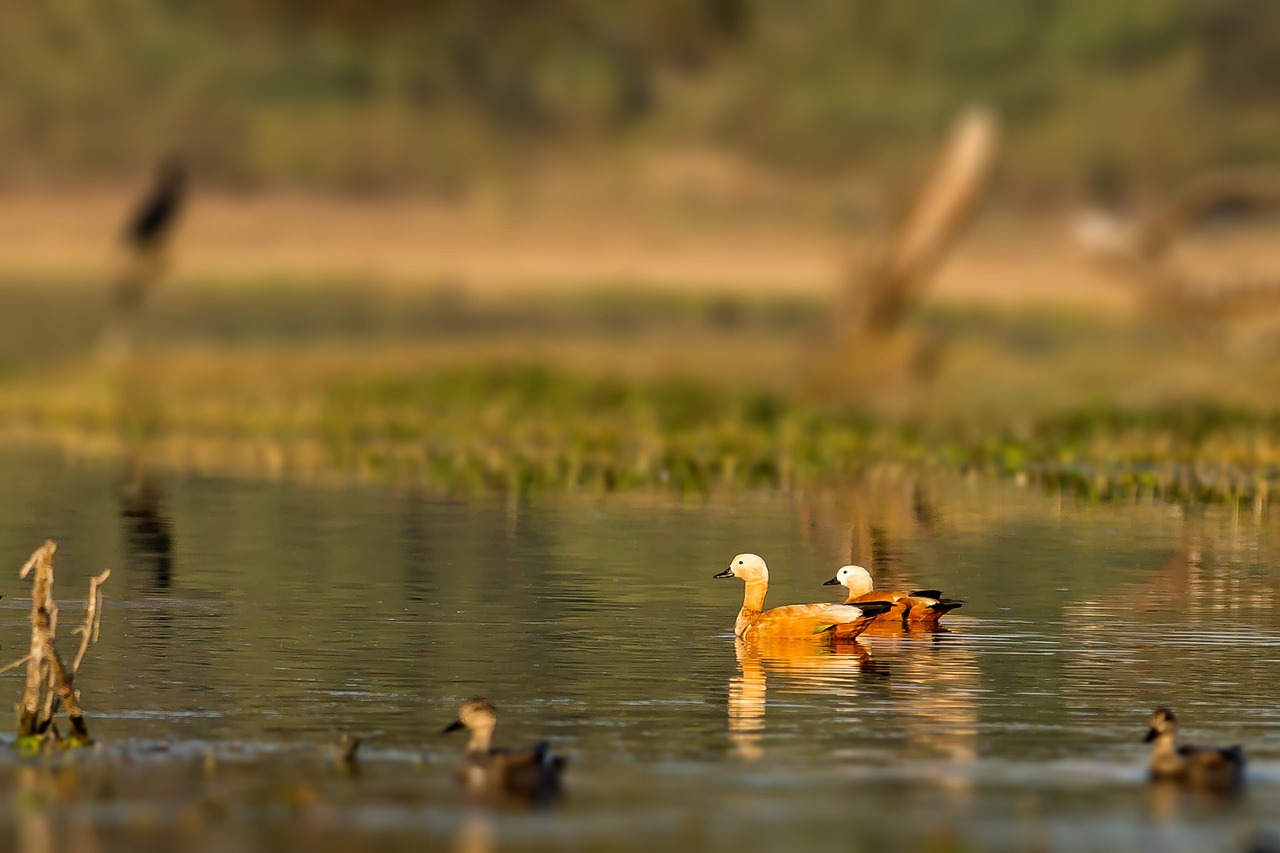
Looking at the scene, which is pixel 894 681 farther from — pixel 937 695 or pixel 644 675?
pixel 644 675

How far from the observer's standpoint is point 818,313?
8462 centimetres

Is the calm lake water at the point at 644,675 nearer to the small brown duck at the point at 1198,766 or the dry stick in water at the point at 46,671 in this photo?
the small brown duck at the point at 1198,766

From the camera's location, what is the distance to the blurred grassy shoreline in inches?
1361

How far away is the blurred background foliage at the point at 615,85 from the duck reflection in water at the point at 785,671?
6461cm

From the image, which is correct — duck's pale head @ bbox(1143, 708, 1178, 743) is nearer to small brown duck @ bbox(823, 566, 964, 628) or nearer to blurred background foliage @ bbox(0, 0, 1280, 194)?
small brown duck @ bbox(823, 566, 964, 628)

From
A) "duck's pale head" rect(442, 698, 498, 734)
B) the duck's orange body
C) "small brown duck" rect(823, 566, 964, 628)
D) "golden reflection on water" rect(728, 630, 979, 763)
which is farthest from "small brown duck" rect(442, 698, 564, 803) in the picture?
"small brown duck" rect(823, 566, 964, 628)

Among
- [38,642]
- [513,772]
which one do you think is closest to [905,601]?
[513,772]

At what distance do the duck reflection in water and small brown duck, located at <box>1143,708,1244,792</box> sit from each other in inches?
82.0

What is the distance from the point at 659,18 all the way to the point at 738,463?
63226 mm

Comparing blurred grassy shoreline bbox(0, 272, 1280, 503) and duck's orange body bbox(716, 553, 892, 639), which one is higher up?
blurred grassy shoreline bbox(0, 272, 1280, 503)

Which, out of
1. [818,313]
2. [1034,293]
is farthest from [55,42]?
[1034,293]

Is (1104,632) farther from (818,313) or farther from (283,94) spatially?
(283,94)

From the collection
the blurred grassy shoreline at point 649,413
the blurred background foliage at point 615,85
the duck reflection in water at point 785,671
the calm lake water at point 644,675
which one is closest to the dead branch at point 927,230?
the blurred grassy shoreline at point 649,413

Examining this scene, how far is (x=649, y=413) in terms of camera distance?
140ft
